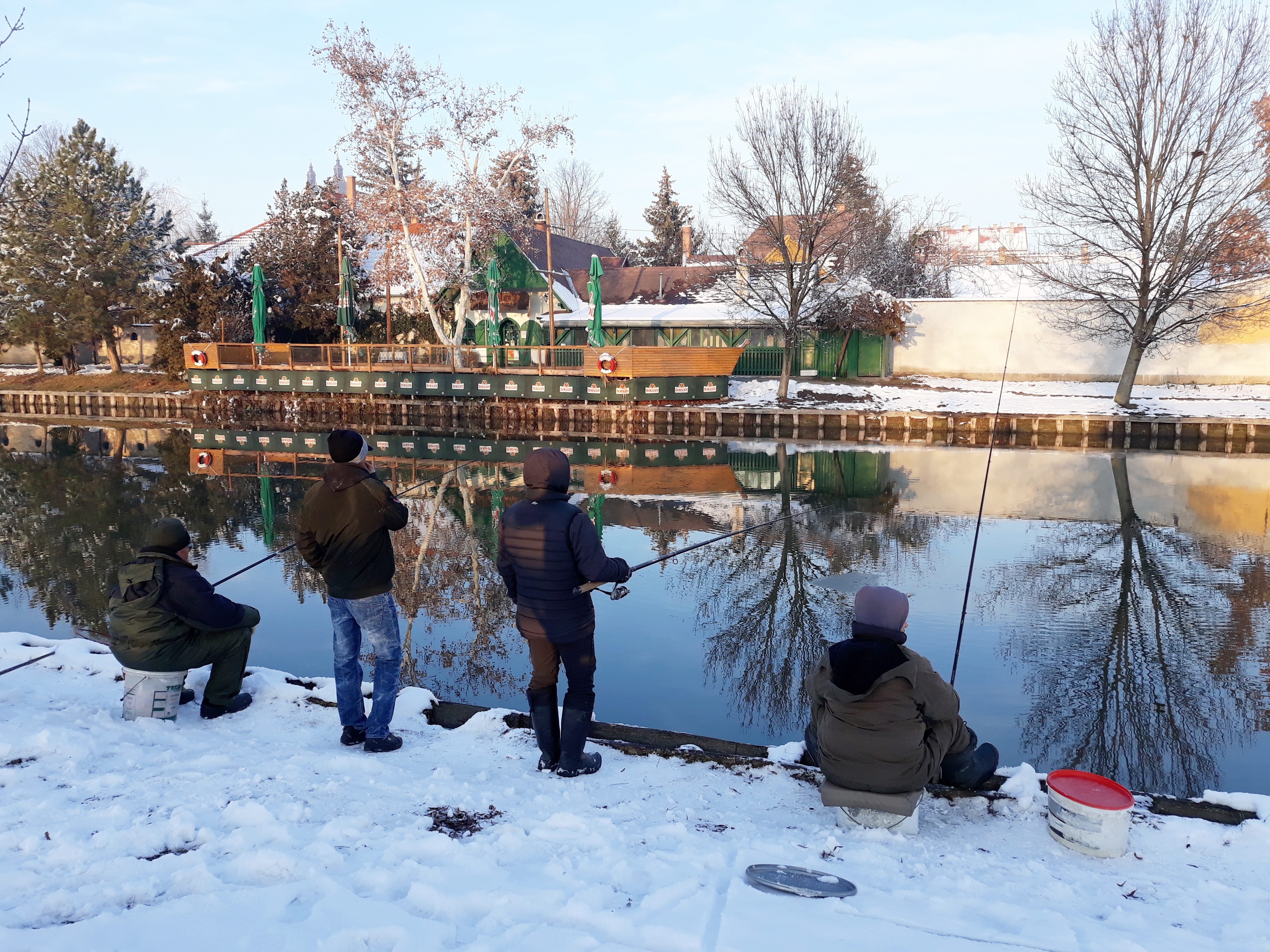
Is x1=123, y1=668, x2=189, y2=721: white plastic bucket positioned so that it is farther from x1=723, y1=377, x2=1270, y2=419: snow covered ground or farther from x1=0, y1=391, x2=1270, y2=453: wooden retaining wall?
x1=723, y1=377, x2=1270, y2=419: snow covered ground

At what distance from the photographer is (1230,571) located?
33.0 ft

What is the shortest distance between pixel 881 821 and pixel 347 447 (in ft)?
9.81

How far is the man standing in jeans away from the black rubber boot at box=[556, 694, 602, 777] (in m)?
0.90

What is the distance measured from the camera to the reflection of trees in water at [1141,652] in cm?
566

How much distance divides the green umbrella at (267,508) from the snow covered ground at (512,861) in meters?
7.08

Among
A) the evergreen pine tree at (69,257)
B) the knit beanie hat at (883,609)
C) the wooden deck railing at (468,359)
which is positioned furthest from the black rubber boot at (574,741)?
the evergreen pine tree at (69,257)

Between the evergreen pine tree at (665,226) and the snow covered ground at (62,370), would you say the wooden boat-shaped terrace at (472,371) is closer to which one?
the snow covered ground at (62,370)

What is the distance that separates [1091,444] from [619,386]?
1234cm

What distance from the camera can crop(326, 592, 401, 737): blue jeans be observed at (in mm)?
4578

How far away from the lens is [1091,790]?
3615mm

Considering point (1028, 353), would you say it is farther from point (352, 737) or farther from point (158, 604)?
point (158, 604)

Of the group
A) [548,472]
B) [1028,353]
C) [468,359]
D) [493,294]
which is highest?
[493,294]

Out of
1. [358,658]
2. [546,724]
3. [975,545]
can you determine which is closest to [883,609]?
[975,545]

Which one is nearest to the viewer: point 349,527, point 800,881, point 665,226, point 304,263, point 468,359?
point 800,881
